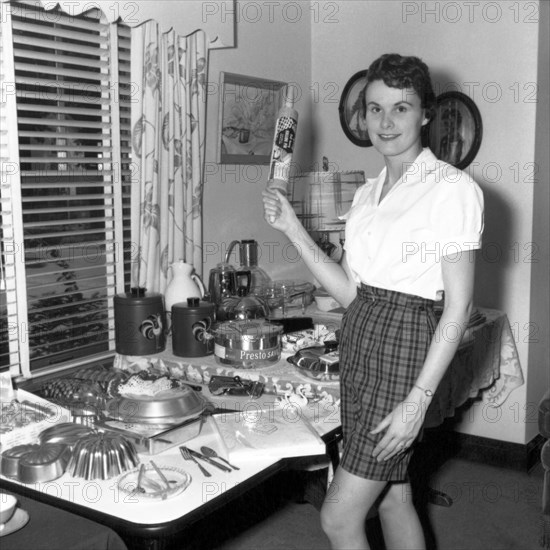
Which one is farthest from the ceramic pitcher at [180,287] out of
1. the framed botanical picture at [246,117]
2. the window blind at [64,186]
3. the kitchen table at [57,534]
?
the kitchen table at [57,534]

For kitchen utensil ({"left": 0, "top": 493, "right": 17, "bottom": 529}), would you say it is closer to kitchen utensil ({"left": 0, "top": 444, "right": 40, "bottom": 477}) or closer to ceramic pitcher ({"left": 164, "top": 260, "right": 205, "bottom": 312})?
kitchen utensil ({"left": 0, "top": 444, "right": 40, "bottom": 477})

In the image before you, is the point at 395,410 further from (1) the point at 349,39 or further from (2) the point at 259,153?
(1) the point at 349,39

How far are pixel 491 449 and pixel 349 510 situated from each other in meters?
2.01

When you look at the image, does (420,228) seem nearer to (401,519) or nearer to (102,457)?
(401,519)

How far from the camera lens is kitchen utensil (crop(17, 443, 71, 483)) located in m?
1.61

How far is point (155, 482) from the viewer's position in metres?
1.58

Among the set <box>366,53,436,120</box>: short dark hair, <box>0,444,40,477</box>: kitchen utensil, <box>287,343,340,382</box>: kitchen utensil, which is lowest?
<box>0,444,40,477</box>: kitchen utensil

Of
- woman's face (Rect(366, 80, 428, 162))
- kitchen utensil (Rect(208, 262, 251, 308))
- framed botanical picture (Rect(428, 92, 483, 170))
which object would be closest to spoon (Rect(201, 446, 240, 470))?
woman's face (Rect(366, 80, 428, 162))

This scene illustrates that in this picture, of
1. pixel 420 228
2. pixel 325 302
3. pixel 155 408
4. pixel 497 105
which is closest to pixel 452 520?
pixel 325 302

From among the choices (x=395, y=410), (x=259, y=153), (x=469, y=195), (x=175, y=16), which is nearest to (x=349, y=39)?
(x=259, y=153)

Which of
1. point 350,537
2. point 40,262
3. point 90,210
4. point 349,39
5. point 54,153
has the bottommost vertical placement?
point 350,537

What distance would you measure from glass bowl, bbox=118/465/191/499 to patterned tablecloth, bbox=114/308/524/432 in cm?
54

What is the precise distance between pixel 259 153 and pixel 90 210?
1023mm

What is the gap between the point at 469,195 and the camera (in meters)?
1.64
